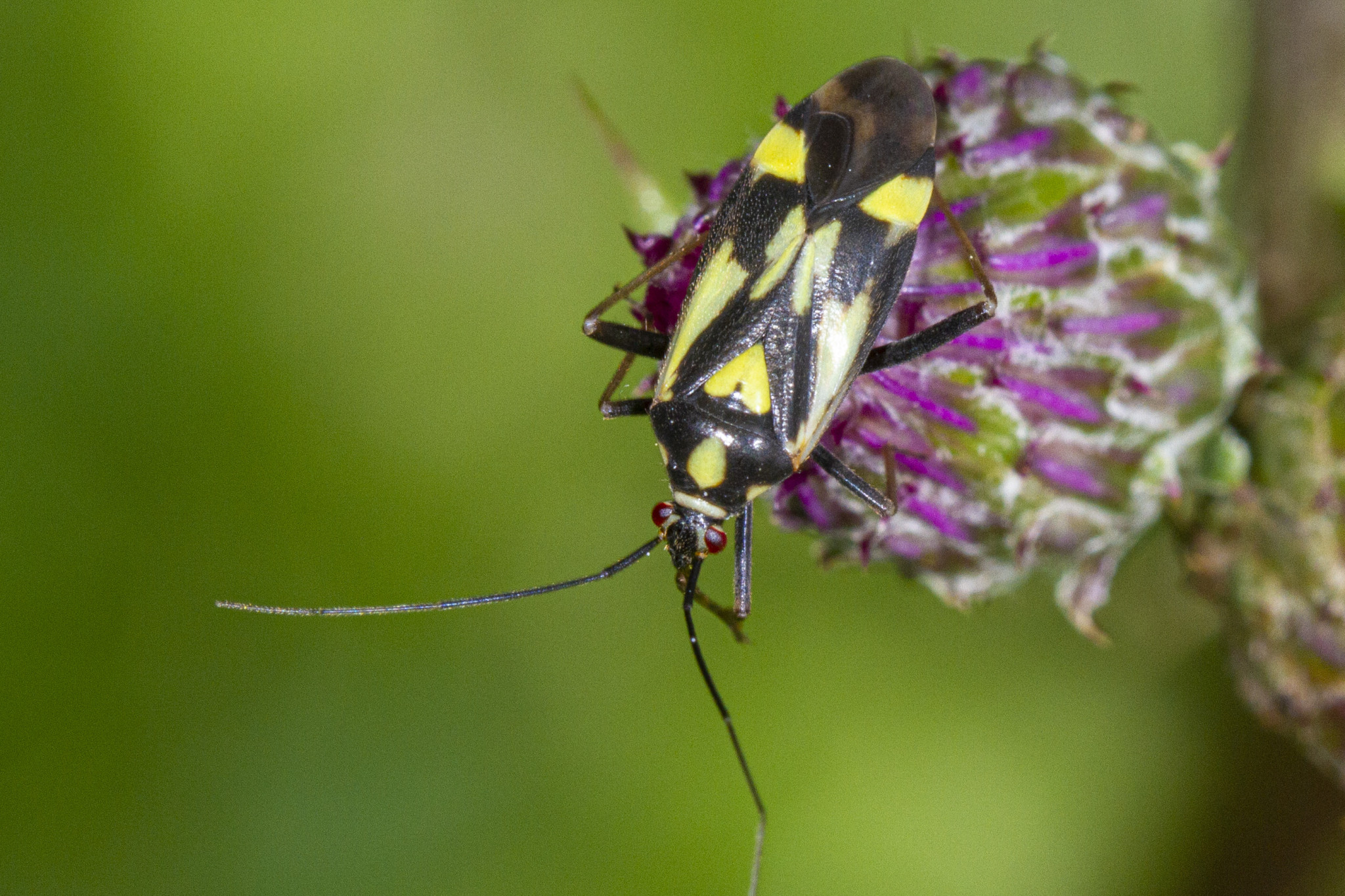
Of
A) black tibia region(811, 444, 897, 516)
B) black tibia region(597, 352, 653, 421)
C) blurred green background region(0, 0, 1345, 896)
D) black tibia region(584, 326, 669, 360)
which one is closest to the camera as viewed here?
black tibia region(811, 444, 897, 516)

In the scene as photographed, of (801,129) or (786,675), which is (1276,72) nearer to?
(801,129)

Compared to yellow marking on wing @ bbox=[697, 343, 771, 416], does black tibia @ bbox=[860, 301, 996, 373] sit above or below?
below

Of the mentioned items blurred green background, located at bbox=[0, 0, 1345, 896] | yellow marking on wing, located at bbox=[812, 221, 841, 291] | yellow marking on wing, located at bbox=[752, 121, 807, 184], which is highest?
yellow marking on wing, located at bbox=[752, 121, 807, 184]

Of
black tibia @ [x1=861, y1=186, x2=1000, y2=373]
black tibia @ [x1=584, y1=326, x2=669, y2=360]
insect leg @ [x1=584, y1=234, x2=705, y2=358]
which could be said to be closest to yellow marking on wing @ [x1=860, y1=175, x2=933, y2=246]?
black tibia @ [x1=861, y1=186, x2=1000, y2=373]

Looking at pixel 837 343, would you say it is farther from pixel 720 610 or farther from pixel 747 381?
pixel 720 610

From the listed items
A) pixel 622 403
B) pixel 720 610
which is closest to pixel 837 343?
pixel 622 403

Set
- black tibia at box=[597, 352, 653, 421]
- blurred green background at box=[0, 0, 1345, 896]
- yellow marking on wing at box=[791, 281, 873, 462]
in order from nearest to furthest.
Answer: yellow marking on wing at box=[791, 281, 873, 462]
black tibia at box=[597, 352, 653, 421]
blurred green background at box=[0, 0, 1345, 896]

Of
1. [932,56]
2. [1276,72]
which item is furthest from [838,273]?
[1276,72]

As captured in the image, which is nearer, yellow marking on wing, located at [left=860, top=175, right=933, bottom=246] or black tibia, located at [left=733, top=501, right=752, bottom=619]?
yellow marking on wing, located at [left=860, top=175, right=933, bottom=246]

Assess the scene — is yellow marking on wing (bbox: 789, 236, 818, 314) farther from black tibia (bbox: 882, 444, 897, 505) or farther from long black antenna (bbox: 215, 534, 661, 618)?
long black antenna (bbox: 215, 534, 661, 618)
